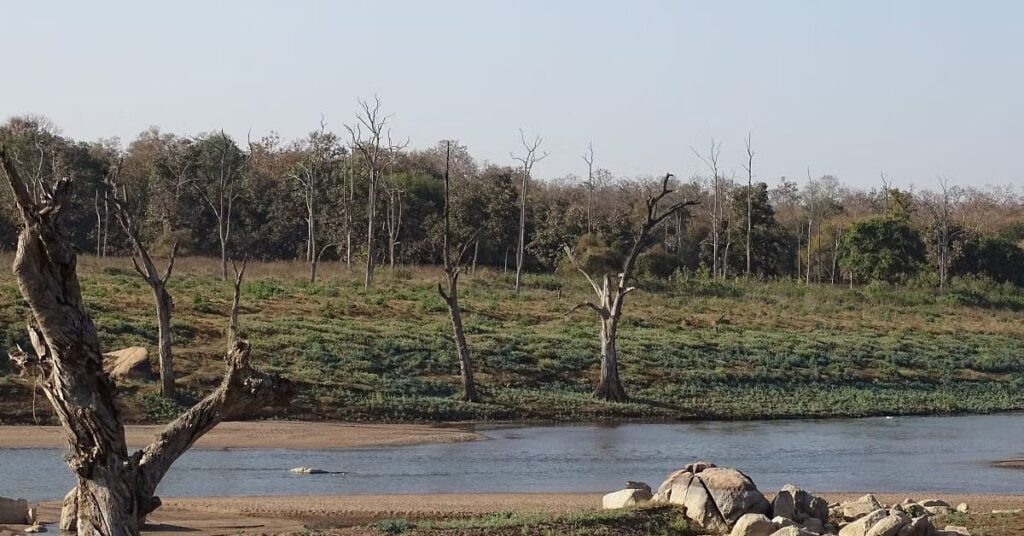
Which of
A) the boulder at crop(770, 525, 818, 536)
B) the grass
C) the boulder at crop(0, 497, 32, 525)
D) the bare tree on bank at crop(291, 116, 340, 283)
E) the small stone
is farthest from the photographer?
the bare tree on bank at crop(291, 116, 340, 283)

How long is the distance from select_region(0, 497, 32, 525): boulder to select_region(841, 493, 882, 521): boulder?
11.7 metres

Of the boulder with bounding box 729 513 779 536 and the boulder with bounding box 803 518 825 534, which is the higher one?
the boulder with bounding box 729 513 779 536

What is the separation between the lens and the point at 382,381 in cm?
3891

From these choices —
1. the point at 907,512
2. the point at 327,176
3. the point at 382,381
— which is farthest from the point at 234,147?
the point at 907,512

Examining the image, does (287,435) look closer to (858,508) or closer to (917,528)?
(858,508)

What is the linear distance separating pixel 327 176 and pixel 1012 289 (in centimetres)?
4015

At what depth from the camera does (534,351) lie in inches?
1732

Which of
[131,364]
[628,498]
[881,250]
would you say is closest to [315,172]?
[881,250]

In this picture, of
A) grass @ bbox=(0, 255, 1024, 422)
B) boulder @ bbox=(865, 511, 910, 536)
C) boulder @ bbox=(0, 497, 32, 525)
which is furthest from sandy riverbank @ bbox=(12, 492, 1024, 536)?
grass @ bbox=(0, 255, 1024, 422)

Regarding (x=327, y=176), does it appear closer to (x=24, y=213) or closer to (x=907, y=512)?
(x=907, y=512)

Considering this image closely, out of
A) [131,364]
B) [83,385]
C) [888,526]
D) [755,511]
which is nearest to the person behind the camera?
[83,385]

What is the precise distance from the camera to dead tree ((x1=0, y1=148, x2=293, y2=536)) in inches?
497

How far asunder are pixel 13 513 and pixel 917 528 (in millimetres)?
11975

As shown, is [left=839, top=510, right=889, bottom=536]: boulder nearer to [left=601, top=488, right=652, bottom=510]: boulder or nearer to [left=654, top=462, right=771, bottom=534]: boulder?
[left=654, top=462, right=771, bottom=534]: boulder
